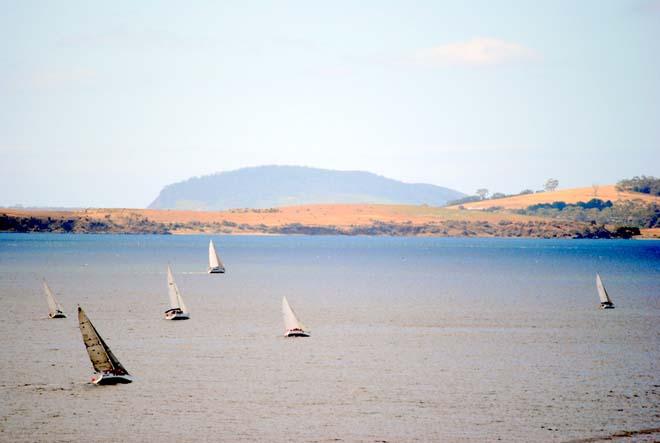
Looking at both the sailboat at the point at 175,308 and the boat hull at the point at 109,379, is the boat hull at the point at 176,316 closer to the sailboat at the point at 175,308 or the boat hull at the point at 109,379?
the sailboat at the point at 175,308

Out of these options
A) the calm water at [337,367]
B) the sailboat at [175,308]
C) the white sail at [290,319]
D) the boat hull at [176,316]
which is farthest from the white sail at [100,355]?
the sailboat at [175,308]

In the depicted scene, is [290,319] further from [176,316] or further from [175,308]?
[175,308]

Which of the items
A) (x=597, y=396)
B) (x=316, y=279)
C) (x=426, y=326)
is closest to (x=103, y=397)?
(x=597, y=396)

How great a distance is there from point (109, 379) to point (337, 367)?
413 inches

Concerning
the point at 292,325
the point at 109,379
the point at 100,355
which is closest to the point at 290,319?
the point at 292,325

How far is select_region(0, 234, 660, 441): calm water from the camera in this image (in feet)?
106

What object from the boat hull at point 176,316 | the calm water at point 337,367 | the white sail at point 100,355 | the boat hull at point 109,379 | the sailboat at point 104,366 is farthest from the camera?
the boat hull at point 176,316

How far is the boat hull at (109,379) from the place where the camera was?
3855 centimetres

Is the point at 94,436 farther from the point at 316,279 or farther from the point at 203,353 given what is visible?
the point at 316,279

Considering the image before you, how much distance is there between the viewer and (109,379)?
3866 centimetres

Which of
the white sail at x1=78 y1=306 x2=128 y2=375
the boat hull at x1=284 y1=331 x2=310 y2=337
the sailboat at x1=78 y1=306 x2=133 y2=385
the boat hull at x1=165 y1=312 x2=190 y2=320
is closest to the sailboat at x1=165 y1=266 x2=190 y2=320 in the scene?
the boat hull at x1=165 y1=312 x2=190 y2=320

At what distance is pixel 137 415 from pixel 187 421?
2034 millimetres

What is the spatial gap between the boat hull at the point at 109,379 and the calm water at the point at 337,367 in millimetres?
387

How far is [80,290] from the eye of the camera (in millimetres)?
86438
